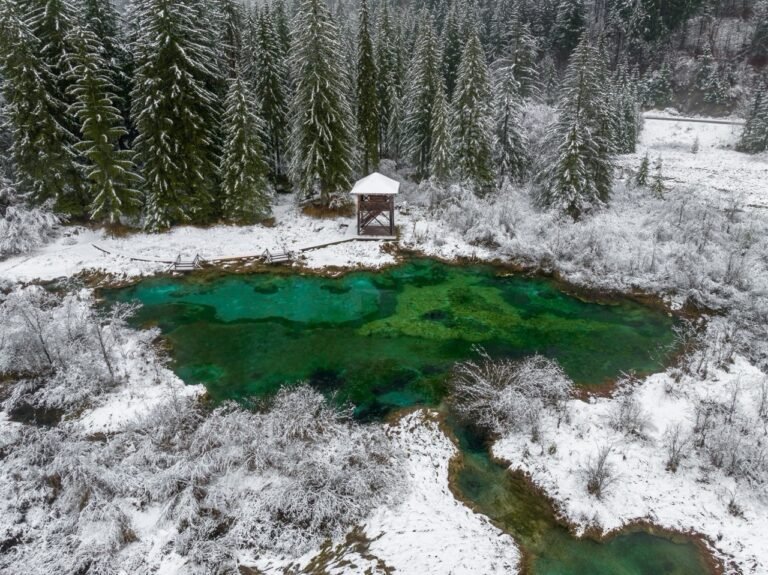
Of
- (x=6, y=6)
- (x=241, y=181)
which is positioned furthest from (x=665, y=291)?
(x=6, y=6)

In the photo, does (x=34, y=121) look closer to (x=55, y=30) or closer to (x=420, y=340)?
(x=55, y=30)

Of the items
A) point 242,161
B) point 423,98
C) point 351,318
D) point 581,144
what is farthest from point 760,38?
point 351,318

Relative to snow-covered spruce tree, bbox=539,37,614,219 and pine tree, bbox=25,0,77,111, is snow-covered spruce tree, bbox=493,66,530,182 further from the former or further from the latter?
pine tree, bbox=25,0,77,111

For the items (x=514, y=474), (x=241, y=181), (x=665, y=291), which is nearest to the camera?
(x=514, y=474)

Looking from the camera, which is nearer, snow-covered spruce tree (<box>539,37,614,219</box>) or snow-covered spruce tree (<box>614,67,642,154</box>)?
snow-covered spruce tree (<box>539,37,614,219</box>)

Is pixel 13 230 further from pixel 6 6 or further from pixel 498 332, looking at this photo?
pixel 498 332

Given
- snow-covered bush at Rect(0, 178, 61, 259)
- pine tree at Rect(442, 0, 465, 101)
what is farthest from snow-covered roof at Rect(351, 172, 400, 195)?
pine tree at Rect(442, 0, 465, 101)
